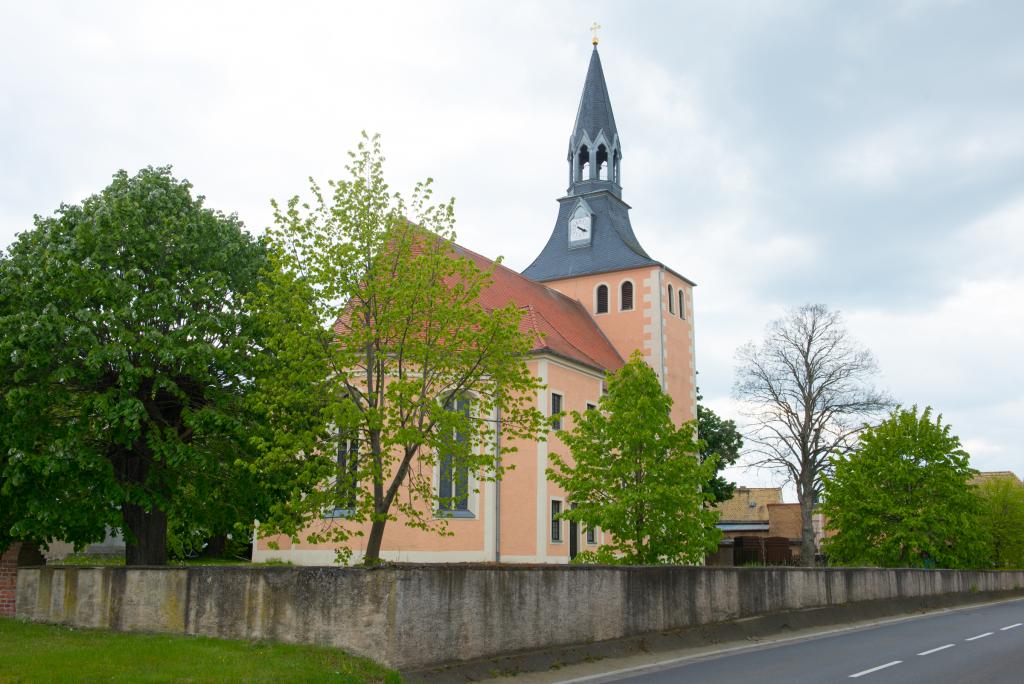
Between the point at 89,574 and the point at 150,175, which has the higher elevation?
the point at 150,175

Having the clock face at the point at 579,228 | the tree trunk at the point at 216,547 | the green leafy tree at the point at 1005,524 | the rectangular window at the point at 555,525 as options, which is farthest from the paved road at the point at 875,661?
the green leafy tree at the point at 1005,524

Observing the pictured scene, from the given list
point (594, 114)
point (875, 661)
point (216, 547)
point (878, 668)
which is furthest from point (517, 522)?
point (594, 114)

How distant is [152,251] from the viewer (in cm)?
1781

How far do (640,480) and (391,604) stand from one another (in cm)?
1088

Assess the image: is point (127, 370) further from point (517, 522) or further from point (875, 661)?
point (517, 522)

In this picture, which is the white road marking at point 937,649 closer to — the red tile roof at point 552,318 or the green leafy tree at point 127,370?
the green leafy tree at point 127,370

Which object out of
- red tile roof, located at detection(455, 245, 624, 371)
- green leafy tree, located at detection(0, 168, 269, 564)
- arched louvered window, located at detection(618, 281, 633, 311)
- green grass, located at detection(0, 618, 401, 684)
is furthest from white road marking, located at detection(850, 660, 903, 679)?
arched louvered window, located at detection(618, 281, 633, 311)

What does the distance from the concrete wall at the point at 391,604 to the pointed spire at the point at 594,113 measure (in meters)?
32.1

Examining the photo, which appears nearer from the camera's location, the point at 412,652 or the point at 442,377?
the point at 412,652

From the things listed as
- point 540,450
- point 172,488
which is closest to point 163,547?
point 172,488

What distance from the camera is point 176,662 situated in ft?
37.2

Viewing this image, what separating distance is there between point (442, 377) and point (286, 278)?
341 centimetres

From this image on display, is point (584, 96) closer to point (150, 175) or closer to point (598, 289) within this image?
point (598, 289)

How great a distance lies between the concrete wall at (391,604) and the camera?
12094mm
